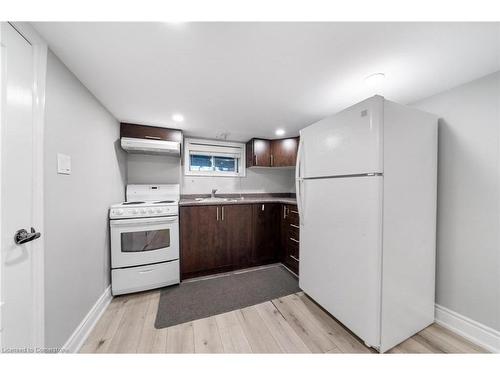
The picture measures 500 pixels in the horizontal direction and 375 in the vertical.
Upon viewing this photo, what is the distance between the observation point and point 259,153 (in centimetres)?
283

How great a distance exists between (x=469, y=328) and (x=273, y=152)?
270 centimetres

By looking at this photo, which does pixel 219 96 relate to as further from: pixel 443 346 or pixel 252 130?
pixel 443 346

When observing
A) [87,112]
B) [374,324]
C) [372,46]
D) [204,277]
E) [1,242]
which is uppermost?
[372,46]

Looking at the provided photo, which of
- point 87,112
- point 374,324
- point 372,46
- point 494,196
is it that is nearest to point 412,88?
point 372,46

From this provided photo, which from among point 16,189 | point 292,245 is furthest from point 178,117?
point 292,245

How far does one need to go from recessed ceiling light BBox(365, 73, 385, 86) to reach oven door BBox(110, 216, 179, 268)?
2.32m

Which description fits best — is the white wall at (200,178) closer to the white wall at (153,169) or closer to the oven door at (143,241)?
the white wall at (153,169)

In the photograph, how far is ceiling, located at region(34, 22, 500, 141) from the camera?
2.82ft

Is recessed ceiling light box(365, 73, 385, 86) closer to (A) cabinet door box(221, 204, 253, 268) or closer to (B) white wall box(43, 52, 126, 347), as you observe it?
(A) cabinet door box(221, 204, 253, 268)

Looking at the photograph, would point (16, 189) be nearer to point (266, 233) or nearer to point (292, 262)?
point (266, 233)

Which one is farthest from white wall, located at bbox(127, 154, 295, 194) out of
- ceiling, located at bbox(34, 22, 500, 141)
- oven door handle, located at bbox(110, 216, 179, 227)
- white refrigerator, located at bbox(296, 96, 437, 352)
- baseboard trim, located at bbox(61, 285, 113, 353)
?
white refrigerator, located at bbox(296, 96, 437, 352)

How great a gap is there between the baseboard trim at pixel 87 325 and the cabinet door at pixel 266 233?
1.70 m

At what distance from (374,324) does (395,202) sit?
0.83m
